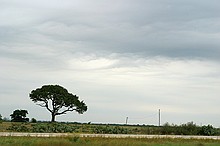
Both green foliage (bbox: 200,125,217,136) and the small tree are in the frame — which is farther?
the small tree

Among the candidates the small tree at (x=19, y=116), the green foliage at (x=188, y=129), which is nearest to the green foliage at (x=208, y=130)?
the green foliage at (x=188, y=129)

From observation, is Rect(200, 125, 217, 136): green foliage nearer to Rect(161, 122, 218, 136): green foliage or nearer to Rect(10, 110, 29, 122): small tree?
Rect(161, 122, 218, 136): green foliage

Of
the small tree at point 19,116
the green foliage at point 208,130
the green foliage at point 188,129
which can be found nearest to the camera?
the green foliage at point 188,129

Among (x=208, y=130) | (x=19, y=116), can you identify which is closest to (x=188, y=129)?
(x=208, y=130)

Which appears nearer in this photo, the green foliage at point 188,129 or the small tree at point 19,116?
the green foliage at point 188,129

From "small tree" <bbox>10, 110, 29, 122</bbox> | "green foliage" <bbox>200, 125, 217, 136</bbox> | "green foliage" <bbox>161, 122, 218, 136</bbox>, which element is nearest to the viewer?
"green foliage" <bbox>161, 122, 218, 136</bbox>

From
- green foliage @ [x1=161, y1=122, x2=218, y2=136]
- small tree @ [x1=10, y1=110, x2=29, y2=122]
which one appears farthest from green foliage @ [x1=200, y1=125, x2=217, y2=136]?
small tree @ [x1=10, y1=110, x2=29, y2=122]

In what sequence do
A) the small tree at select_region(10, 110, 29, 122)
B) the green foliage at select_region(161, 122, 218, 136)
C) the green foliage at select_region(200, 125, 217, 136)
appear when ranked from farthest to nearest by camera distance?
the small tree at select_region(10, 110, 29, 122)
the green foliage at select_region(200, 125, 217, 136)
the green foliage at select_region(161, 122, 218, 136)

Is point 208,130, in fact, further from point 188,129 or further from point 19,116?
point 19,116

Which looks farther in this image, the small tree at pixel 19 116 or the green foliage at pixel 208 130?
the small tree at pixel 19 116

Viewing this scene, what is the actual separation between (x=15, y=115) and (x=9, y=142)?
63.7 metres

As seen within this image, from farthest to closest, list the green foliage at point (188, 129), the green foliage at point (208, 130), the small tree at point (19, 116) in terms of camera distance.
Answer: the small tree at point (19, 116) < the green foliage at point (208, 130) < the green foliage at point (188, 129)

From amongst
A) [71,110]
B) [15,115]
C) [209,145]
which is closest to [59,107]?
[71,110]

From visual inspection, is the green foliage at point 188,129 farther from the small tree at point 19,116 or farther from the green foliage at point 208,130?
the small tree at point 19,116
